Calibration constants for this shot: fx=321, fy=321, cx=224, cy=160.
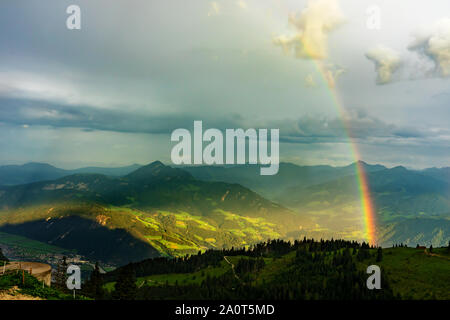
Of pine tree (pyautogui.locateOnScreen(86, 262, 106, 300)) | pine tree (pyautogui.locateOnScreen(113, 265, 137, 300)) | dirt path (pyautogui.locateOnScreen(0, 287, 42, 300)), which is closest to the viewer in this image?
dirt path (pyautogui.locateOnScreen(0, 287, 42, 300))

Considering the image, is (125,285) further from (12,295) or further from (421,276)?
(421,276)

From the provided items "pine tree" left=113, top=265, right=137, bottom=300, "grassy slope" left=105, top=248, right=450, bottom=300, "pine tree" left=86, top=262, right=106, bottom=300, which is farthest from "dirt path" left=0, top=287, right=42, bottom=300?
"grassy slope" left=105, top=248, right=450, bottom=300

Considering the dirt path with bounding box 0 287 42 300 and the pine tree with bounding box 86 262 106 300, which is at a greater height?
the dirt path with bounding box 0 287 42 300

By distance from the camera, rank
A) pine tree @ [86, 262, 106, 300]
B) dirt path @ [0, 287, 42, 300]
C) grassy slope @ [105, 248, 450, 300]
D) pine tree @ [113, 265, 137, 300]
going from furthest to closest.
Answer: grassy slope @ [105, 248, 450, 300] → pine tree @ [86, 262, 106, 300] → pine tree @ [113, 265, 137, 300] → dirt path @ [0, 287, 42, 300]

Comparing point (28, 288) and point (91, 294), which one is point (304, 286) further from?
point (28, 288)

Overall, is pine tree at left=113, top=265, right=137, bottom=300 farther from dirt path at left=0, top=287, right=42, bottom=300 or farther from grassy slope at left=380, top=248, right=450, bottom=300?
grassy slope at left=380, top=248, right=450, bottom=300

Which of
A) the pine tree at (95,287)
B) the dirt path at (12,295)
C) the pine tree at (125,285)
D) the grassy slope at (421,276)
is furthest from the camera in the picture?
the grassy slope at (421,276)

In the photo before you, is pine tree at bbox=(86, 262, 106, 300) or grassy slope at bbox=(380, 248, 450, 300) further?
grassy slope at bbox=(380, 248, 450, 300)

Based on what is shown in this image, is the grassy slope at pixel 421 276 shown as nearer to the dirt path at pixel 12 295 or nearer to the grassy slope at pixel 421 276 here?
the grassy slope at pixel 421 276

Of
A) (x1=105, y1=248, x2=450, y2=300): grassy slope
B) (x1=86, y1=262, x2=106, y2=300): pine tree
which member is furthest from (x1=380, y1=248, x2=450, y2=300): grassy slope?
(x1=86, y1=262, x2=106, y2=300): pine tree

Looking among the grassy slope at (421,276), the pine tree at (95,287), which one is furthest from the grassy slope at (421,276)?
the pine tree at (95,287)

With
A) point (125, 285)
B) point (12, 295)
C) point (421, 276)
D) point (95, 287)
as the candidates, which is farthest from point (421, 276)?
point (12, 295)
